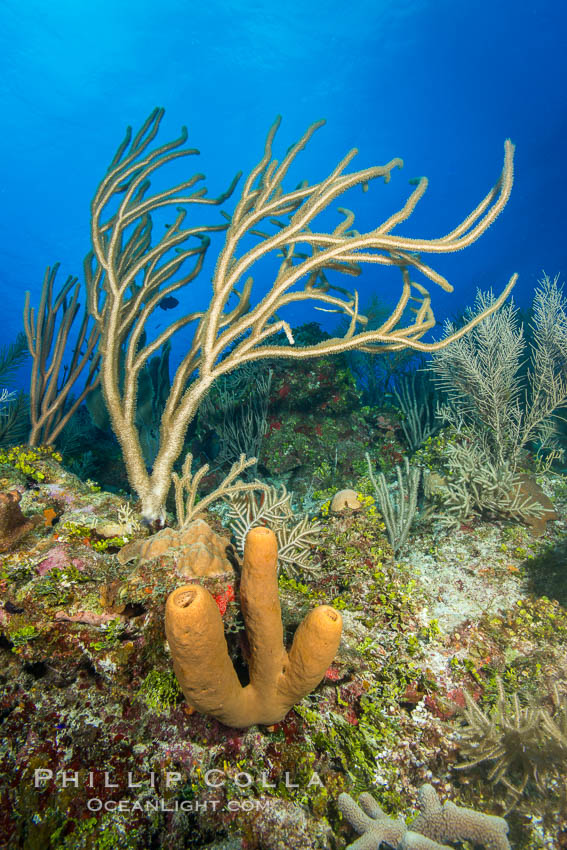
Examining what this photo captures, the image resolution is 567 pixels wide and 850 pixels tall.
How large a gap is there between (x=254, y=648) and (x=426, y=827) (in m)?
1.15

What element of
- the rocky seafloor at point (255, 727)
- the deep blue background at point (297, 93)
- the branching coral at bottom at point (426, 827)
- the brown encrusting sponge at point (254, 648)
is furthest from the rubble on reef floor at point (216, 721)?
the deep blue background at point (297, 93)

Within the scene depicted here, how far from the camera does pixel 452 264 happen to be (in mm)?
63375

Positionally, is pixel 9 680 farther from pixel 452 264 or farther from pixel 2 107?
pixel 452 264

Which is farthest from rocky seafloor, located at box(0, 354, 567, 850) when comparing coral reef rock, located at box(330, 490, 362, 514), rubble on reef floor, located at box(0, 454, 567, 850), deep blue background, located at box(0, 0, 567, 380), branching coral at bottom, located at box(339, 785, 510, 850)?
deep blue background, located at box(0, 0, 567, 380)

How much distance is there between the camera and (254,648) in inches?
67.7

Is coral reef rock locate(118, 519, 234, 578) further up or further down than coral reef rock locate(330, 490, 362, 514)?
further down

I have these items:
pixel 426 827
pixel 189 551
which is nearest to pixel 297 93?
pixel 189 551

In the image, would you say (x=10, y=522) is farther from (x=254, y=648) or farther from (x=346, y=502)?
(x=346, y=502)

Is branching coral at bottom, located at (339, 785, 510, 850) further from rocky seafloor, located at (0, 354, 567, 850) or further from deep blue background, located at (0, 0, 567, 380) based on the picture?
deep blue background, located at (0, 0, 567, 380)

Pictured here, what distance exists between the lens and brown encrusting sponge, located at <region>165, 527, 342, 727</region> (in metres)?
1.40

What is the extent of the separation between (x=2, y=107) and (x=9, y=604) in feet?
201

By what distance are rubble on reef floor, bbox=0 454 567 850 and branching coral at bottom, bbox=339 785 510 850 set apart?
109mm

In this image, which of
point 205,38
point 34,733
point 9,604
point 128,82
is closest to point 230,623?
point 34,733

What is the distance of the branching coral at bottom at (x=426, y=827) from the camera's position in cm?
157
